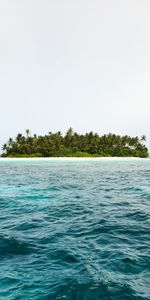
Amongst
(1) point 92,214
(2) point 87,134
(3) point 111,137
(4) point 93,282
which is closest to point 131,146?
(3) point 111,137

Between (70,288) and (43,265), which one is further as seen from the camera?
(43,265)

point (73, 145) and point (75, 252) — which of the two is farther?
point (73, 145)

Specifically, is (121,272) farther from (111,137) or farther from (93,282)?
(111,137)

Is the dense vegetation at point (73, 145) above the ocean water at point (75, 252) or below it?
above

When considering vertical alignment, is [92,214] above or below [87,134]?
below

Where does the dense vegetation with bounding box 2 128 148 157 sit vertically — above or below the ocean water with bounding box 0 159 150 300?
above

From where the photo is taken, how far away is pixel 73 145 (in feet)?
316

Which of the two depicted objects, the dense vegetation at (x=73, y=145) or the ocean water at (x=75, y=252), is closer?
the ocean water at (x=75, y=252)

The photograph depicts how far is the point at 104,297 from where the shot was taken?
203 inches

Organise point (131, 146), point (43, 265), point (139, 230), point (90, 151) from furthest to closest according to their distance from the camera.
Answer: point (131, 146) < point (90, 151) < point (139, 230) < point (43, 265)

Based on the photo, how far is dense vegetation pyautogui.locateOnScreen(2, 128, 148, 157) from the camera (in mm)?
90562

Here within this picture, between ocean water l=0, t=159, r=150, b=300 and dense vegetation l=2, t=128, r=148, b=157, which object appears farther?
dense vegetation l=2, t=128, r=148, b=157

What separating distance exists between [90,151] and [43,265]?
9187 centimetres

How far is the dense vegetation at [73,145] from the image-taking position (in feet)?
297
